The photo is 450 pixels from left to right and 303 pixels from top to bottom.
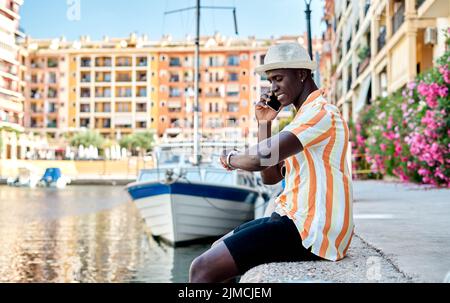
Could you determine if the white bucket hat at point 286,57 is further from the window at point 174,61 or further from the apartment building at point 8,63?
the window at point 174,61

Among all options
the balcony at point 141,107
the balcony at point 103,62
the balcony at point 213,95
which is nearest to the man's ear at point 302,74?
the balcony at point 213,95

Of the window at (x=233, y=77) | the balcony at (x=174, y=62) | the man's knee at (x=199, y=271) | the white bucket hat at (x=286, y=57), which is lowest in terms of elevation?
the man's knee at (x=199, y=271)

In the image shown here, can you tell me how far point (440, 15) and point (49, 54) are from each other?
226 feet

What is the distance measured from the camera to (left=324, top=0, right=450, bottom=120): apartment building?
51.0ft

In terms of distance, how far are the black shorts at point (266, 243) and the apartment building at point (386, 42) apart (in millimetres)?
8541

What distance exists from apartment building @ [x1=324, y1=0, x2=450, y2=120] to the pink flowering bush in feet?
2.91

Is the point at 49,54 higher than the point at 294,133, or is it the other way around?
the point at 49,54

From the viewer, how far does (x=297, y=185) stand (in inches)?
96.5

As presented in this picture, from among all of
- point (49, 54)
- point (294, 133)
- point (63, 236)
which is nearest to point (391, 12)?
point (63, 236)

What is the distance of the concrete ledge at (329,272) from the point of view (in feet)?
7.69

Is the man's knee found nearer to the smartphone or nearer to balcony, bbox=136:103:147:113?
the smartphone
